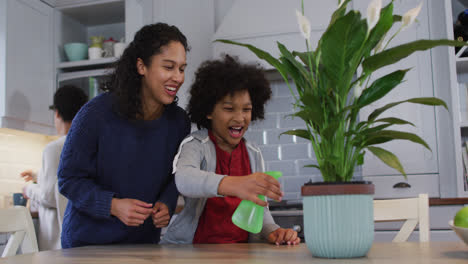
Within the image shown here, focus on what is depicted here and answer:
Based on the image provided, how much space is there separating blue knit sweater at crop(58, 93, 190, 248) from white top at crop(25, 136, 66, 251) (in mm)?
1207

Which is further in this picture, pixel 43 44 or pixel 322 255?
pixel 43 44

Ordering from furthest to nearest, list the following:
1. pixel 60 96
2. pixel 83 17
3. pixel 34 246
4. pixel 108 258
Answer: pixel 83 17 < pixel 60 96 < pixel 34 246 < pixel 108 258

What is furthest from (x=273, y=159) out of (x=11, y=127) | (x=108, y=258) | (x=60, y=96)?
(x=108, y=258)

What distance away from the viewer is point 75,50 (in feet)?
11.0

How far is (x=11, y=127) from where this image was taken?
2920mm

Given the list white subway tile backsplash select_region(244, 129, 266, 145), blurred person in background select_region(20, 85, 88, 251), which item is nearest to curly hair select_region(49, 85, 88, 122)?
blurred person in background select_region(20, 85, 88, 251)

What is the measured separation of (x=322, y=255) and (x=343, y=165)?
18 cm

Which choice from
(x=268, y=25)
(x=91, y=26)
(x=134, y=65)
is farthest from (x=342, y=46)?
(x=91, y=26)

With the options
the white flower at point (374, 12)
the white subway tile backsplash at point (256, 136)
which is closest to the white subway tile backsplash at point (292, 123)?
the white subway tile backsplash at point (256, 136)

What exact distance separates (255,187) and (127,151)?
0.59m

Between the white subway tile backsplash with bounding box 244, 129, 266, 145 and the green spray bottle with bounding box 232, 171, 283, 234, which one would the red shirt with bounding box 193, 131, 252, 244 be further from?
the white subway tile backsplash with bounding box 244, 129, 266, 145

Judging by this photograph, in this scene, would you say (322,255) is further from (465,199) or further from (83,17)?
(83,17)

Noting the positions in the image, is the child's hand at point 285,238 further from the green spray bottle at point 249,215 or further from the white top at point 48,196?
the white top at point 48,196

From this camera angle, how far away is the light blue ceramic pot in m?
0.90
